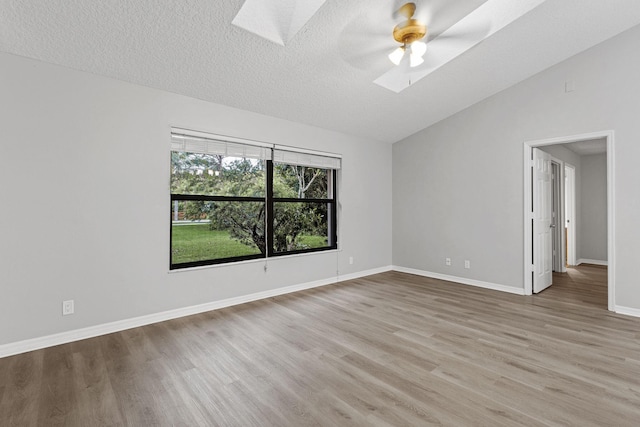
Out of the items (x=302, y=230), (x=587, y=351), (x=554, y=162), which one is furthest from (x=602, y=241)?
(x=302, y=230)

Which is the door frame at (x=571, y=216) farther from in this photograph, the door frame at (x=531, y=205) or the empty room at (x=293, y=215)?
the door frame at (x=531, y=205)

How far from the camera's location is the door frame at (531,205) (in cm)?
360

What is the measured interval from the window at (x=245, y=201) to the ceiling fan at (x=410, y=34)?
213cm

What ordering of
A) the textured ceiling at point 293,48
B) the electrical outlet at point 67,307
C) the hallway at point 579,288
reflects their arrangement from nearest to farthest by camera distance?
the textured ceiling at point 293,48, the electrical outlet at point 67,307, the hallway at point 579,288

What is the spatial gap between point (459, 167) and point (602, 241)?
13.9 feet

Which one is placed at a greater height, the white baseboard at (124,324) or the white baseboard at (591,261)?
the white baseboard at (591,261)

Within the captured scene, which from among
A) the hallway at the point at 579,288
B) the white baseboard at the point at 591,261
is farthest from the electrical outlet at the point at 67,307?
the white baseboard at the point at 591,261

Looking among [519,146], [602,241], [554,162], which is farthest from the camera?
[602,241]

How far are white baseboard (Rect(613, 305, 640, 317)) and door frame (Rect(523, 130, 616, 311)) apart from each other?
0.11 feet

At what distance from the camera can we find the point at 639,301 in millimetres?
3430

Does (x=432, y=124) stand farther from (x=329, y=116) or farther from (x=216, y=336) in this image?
(x=216, y=336)

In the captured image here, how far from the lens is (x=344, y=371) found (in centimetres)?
228

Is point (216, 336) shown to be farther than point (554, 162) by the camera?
No

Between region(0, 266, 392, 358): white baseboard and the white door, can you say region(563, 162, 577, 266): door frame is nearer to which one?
the white door
